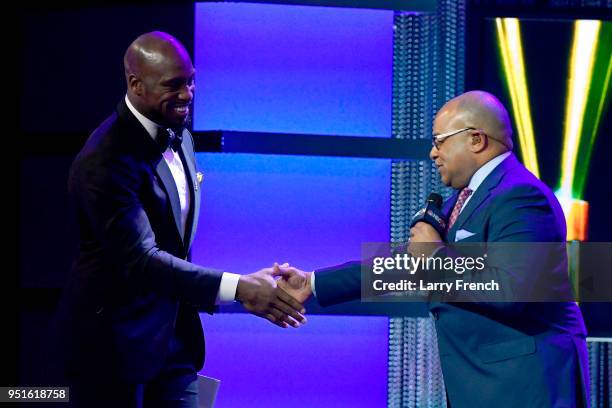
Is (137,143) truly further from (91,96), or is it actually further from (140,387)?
(91,96)

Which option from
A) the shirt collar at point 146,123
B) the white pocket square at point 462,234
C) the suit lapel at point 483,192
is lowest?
the white pocket square at point 462,234

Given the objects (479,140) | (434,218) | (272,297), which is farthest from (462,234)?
(272,297)

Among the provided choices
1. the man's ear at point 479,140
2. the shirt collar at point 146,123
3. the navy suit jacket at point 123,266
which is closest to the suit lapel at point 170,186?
the navy suit jacket at point 123,266

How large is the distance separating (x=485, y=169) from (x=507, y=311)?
0.54 meters

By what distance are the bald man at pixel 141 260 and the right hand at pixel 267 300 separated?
3 centimetres

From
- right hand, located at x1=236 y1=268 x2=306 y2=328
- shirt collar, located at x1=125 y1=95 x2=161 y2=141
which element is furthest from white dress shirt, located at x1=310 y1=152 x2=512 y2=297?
shirt collar, located at x1=125 y1=95 x2=161 y2=141

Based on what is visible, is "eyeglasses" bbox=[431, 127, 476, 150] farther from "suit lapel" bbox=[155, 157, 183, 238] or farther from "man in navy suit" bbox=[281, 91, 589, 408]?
"suit lapel" bbox=[155, 157, 183, 238]

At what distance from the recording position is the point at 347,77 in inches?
189

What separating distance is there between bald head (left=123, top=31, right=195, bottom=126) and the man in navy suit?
89 cm

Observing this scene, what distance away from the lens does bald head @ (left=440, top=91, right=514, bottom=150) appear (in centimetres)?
369

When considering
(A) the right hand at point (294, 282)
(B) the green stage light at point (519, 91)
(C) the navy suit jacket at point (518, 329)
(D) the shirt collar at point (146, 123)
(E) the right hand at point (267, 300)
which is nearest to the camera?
(C) the navy suit jacket at point (518, 329)

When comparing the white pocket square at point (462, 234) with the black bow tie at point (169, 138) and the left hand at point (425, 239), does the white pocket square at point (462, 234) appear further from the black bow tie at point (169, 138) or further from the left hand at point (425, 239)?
the black bow tie at point (169, 138)

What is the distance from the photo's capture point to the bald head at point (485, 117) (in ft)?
12.1

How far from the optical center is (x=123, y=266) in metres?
3.49
